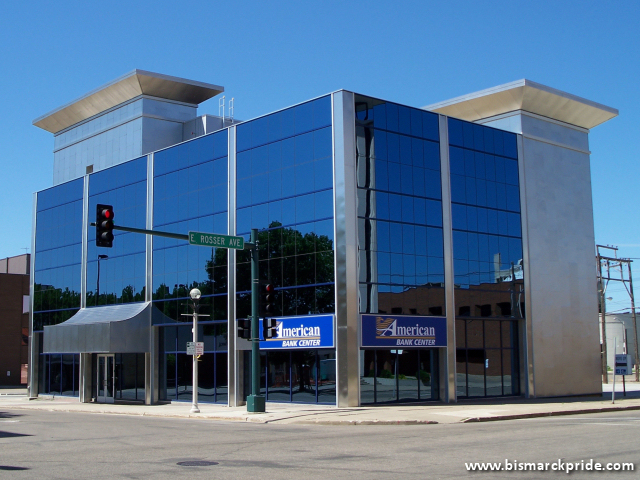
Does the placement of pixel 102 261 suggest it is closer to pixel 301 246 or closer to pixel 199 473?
pixel 301 246

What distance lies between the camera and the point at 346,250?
30859 millimetres

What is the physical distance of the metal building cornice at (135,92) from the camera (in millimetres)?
43938

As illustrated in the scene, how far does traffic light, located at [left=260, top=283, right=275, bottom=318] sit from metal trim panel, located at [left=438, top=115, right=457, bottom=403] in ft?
34.5

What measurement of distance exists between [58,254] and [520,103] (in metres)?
30.3

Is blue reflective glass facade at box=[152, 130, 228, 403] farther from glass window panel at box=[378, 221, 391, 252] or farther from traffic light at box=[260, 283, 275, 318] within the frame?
traffic light at box=[260, 283, 275, 318]

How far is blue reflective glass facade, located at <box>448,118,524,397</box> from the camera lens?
35625 millimetres

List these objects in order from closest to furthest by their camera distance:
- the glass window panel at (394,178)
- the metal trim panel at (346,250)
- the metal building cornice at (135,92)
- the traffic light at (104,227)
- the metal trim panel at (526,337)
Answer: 1. the traffic light at (104,227)
2. the metal trim panel at (346,250)
3. the glass window panel at (394,178)
4. the metal trim panel at (526,337)
5. the metal building cornice at (135,92)

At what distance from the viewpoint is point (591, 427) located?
20.4 meters

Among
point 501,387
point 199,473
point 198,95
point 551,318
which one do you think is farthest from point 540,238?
point 199,473

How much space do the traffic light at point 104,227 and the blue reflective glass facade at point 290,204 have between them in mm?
12821

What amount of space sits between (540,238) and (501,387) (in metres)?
8.40

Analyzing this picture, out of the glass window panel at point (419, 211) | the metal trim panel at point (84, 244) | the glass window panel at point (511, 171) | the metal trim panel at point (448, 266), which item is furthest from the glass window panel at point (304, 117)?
the metal trim panel at point (84, 244)

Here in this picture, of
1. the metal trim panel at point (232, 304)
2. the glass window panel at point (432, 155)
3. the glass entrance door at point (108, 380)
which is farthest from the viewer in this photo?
the glass entrance door at point (108, 380)

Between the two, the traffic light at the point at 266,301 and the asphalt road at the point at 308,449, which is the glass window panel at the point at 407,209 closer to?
the traffic light at the point at 266,301
